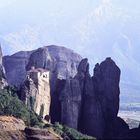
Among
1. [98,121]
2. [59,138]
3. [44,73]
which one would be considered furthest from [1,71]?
[59,138]

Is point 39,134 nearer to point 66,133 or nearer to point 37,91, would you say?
point 66,133

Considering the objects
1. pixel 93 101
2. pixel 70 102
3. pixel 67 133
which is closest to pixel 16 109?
pixel 67 133

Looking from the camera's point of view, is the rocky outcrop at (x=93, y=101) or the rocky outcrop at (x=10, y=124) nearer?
the rocky outcrop at (x=10, y=124)

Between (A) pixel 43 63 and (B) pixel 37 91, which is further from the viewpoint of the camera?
(A) pixel 43 63

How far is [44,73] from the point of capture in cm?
11250

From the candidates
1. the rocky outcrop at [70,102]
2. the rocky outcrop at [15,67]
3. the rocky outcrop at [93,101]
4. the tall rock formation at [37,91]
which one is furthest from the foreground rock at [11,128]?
the rocky outcrop at [15,67]

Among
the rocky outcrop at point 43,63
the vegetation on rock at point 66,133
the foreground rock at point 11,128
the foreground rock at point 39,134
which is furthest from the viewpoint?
the rocky outcrop at point 43,63

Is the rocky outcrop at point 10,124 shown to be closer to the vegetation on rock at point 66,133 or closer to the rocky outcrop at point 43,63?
the vegetation on rock at point 66,133

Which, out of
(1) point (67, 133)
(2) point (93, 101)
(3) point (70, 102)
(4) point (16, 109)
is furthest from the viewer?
(2) point (93, 101)

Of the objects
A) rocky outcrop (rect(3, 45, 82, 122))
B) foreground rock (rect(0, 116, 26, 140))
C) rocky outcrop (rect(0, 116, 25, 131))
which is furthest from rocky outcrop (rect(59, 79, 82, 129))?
foreground rock (rect(0, 116, 26, 140))

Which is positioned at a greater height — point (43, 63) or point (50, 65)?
point (43, 63)

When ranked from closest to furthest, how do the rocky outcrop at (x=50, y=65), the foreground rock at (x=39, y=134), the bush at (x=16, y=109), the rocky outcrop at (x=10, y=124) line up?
the foreground rock at (x=39, y=134) < the rocky outcrop at (x=10, y=124) < the bush at (x=16, y=109) < the rocky outcrop at (x=50, y=65)

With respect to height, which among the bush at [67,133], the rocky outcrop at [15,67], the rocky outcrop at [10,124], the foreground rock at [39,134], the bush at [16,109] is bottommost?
the bush at [67,133]

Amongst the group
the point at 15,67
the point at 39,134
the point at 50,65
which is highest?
the point at 50,65
